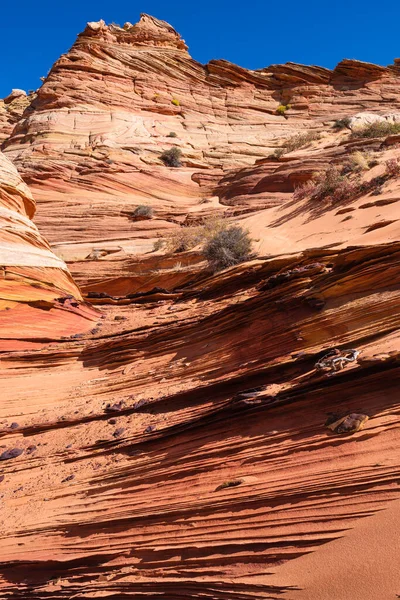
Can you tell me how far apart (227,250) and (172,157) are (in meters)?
15.7

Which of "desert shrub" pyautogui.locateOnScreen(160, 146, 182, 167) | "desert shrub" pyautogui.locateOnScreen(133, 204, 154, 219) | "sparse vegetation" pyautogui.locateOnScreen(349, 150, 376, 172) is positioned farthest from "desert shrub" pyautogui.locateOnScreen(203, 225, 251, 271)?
"desert shrub" pyautogui.locateOnScreen(160, 146, 182, 167)

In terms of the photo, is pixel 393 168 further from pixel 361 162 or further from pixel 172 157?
pixel 172 157

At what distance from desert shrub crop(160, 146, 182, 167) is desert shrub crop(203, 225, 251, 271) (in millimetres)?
14439

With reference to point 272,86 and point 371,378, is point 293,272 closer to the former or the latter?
point 371,378

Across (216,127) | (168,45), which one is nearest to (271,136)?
(216,127)

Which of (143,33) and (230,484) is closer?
(230,484)

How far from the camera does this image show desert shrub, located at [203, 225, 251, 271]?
11.8 metres

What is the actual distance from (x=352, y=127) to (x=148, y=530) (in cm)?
2904

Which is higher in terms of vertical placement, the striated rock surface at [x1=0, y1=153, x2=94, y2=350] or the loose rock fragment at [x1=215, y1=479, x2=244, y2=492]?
the striated rock surface at [x1=0, y1=153, x2=94, y2=350]

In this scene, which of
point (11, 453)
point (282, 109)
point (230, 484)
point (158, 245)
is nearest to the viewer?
point (230, 484)

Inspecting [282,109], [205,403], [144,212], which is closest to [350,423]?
[205,403]

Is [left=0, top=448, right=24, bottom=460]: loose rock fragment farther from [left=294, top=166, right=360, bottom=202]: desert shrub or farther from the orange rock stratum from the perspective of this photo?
[left=294, top=166, right=360, bottom=202]: desert shrub

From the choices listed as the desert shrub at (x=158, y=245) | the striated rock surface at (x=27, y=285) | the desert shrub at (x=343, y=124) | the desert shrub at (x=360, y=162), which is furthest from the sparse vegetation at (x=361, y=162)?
the desert shrub at (x=343, y=124)

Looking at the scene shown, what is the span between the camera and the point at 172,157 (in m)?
25.6
